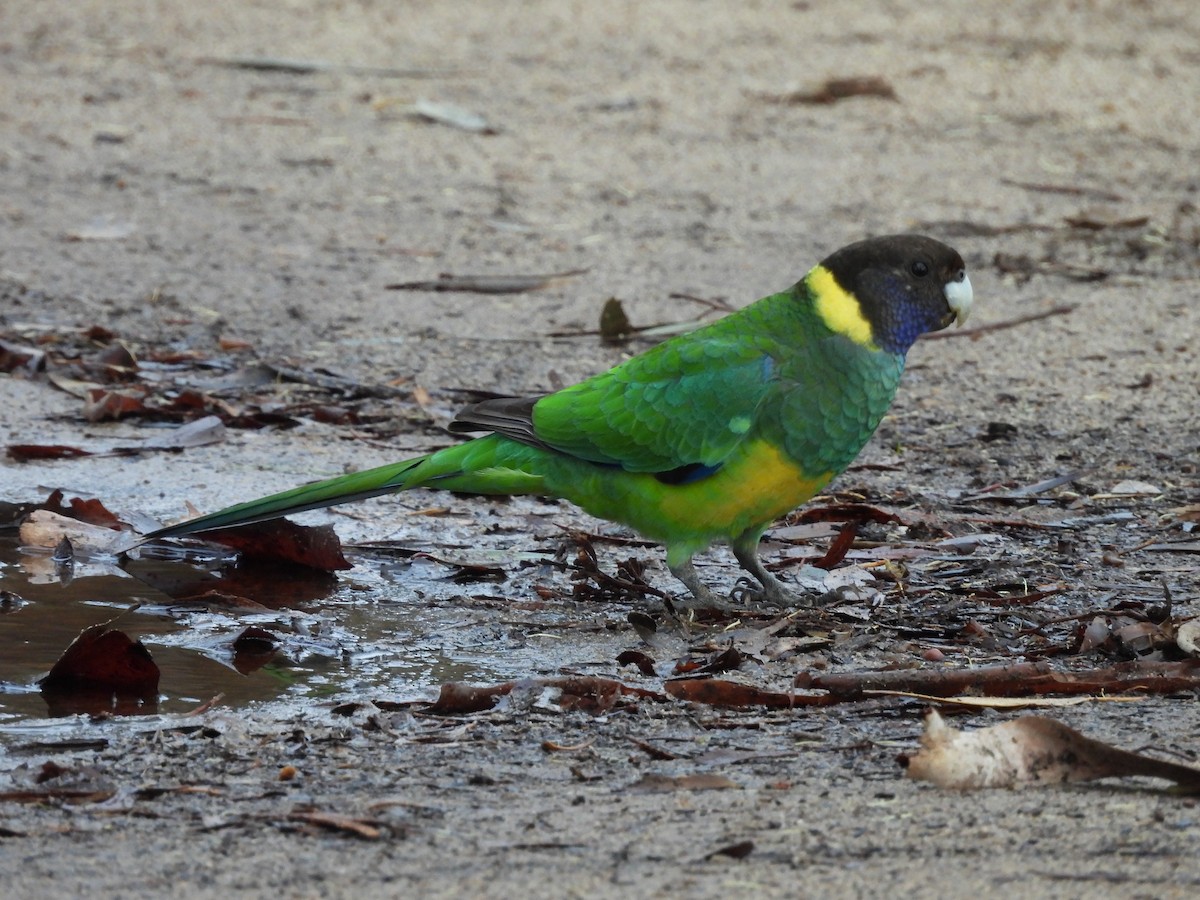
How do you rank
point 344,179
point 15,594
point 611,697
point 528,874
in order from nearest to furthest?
point 528,874 < point 611,697 < point 15,594 < point 344,179

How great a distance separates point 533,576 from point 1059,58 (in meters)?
8.61

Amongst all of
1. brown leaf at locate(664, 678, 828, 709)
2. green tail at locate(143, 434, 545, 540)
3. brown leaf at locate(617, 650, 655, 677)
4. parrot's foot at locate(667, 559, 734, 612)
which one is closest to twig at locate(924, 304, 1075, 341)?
parrot's foot at locate(667, 559, 734, 612)

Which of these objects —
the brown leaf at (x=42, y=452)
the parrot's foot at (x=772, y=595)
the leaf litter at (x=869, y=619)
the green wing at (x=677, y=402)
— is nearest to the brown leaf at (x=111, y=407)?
the leaf litter at (x=869, y=619)

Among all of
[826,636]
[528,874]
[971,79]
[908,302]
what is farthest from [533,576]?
[971,79]

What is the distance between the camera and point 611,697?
3.57 metres

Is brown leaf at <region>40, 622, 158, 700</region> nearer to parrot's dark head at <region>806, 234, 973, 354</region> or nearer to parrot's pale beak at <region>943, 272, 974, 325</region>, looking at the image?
parrot's dark head at <region>806, 234, 973, 354</region>

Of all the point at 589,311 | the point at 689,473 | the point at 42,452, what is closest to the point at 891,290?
the point at 689,473

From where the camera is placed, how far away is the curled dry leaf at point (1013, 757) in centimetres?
291

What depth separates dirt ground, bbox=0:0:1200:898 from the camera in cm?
273

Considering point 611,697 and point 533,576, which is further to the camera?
point 533,576

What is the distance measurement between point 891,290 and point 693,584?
38.6 inches

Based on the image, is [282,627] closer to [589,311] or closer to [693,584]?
[693,584]

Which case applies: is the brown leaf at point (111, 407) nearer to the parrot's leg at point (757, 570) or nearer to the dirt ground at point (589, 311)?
the dirt ground at point (589, 311)

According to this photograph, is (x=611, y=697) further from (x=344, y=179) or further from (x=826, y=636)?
(x=344, y=179)
